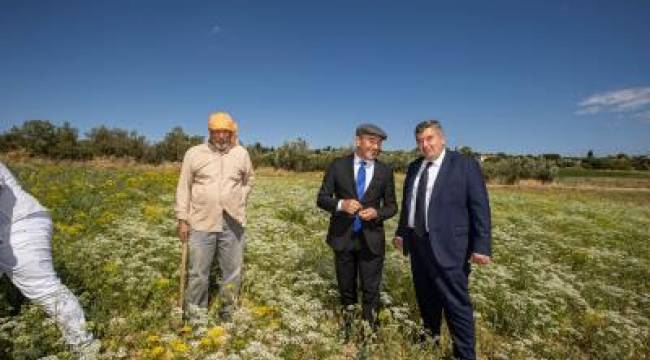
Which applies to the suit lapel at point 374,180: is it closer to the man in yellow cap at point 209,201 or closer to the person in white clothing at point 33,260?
the man in yellow cap at point 209,201

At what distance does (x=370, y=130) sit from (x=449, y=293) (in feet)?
6.08

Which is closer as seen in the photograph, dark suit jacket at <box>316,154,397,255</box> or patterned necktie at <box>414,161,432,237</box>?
patterned necktie at <box>414,161,432,237</box>

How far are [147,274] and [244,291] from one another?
3.98 ft

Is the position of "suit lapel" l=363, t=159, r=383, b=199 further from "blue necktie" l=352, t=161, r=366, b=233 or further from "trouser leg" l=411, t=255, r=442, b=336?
"trouser leg" l=411, t=255, r=442, b=336

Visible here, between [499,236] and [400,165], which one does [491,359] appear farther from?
[400,165]

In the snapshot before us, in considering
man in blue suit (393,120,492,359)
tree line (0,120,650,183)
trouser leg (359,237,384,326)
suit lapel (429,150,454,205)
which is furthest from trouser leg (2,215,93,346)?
tree line (0,120,650,183)

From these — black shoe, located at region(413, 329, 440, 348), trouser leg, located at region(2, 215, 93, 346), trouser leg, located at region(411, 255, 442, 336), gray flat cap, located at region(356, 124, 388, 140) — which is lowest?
black shoe, located at region(413, 329, 440, 348)

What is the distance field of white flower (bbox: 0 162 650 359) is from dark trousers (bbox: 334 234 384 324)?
22 centimetres

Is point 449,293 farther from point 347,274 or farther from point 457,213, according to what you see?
point 347,274

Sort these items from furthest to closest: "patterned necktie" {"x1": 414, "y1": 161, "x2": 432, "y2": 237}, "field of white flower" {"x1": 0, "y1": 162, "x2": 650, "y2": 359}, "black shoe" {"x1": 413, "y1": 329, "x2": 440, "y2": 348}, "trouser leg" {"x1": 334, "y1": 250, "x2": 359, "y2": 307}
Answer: "trouser leg" {"x1": 334, "y1": 250, "x2": 359, "y2": 307}
"patterned necktie" {"x1": 414, "y1": 161, "x2": 432, "y2": 237}
"black shoe" {"x1": 413, "y1": 329, "x2": 440, "y2": 348}
"field of white flower" {"x1": 0, "y1": 162, "x2": 650, "y2": 359}

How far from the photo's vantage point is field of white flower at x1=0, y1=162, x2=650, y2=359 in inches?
160

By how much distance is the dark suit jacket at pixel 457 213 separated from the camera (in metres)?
4.62

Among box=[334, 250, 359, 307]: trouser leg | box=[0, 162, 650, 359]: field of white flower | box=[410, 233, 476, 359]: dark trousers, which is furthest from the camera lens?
box=[334, 250, 359, 307]: trouser leg

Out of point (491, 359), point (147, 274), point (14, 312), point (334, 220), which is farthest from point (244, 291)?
point (491, 359)
